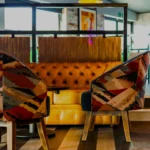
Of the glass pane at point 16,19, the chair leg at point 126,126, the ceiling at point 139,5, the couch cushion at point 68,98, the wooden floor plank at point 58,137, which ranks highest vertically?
the ceiling at point 139,5

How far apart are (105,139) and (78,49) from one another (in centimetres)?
198

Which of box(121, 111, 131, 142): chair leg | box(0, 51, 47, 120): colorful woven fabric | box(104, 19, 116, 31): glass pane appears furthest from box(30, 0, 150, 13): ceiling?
box(0, 51, 47, 120): colorful woven fabric

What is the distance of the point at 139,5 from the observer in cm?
1530

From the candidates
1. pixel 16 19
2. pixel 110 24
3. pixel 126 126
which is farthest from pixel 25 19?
pixel 110 24

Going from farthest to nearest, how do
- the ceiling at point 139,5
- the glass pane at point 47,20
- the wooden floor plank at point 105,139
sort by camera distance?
the ceiling at point 139,5 → the glass pane at point 47,20 → the wooden floor plank at point 105,139

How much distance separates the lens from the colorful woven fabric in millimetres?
2730

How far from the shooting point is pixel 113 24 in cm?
1512

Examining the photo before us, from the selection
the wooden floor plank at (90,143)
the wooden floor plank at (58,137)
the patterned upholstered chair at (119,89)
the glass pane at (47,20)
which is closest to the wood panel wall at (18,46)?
the wooden floor plank at (58,137)

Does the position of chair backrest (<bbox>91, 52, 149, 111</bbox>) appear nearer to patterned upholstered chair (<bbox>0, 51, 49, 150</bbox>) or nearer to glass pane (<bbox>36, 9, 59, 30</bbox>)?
patterned upholstered chair (<bbox>0, 51, 49, 150</bbox>)

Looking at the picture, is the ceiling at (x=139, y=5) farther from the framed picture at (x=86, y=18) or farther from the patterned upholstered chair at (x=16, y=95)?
the patterned upholstered chair at (x=16, y=95)

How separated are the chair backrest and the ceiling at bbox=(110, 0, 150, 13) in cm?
1101

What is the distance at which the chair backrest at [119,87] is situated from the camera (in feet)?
11.7

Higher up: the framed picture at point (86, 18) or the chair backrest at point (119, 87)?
the framed picture at point (86, 18)

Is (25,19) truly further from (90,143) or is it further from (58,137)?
(90,143)
